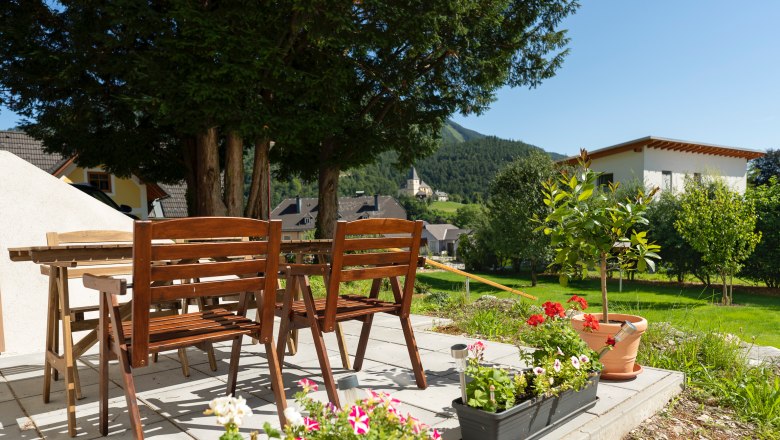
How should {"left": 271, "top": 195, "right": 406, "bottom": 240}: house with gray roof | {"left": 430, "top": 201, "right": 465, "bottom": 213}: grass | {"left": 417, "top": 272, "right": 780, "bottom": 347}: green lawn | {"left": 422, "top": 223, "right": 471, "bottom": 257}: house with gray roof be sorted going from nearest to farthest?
{"left": 417, "top": 272, "right": 780, "bottom": 347}: green lawn
{"left": 271, "top": 195, "right": 406, "bottom": 240}: house with gray roof
{"left": 422, "top": 223, "right": 471, "bottom": 257}: house with gray roof
{"left": 430, "top": 201, "right": 465, "bottom": 213}: grass

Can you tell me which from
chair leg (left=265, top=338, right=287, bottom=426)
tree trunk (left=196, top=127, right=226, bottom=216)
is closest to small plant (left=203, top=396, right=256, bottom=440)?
chair leg (left=265, top=338, right=287, bottom=426)

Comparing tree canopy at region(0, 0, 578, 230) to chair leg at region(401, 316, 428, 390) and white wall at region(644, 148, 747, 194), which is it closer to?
chair leg at region(401, 316, 428, 390)

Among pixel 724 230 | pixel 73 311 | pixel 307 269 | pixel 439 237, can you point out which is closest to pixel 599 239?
pixel 307 269

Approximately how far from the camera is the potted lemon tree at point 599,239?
10.4 ft

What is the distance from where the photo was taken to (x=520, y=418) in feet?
7.30

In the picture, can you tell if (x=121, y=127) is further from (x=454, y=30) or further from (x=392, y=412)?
(x=392, y=412)

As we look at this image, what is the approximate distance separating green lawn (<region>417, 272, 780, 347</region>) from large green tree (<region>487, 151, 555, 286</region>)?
1.53m

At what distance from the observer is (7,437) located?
8.16 ft

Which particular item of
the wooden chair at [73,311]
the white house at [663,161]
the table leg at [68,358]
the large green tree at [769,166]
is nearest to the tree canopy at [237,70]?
the wooden chair at [73,311]

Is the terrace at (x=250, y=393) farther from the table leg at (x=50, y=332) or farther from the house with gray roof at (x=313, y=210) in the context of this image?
the house with gray roof at (x=313, y=210)

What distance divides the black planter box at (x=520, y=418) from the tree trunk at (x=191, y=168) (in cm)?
1204

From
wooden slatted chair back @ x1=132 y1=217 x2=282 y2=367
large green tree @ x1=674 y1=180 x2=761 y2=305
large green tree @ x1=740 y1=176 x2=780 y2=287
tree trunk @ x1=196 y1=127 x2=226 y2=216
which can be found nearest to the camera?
wooden slatted chair back @ x1=132 y1=217 x2=282 y2=367

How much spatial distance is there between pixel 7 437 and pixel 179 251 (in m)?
1.41

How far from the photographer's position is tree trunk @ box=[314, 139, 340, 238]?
15.5 m
